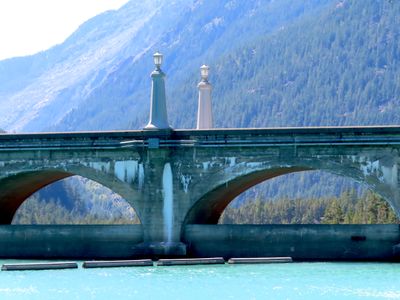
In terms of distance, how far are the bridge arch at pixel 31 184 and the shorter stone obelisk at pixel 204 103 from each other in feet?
19.7

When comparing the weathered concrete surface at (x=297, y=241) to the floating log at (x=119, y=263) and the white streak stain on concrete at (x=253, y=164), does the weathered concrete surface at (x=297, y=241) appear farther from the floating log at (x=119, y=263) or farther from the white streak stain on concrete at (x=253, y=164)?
the floating log at (x=119, y=263)

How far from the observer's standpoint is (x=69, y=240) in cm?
6359

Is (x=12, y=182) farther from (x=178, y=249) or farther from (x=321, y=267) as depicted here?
(x=321, y=267)

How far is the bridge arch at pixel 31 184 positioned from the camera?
63.7 m

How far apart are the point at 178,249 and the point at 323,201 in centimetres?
9351

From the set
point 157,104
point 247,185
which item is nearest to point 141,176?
point 157,104

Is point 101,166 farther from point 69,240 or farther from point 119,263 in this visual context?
point 119,263

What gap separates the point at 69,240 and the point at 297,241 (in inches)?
411

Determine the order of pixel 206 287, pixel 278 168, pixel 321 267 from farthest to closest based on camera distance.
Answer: pixel 278 168 → pixel 321 267 → pixel 206 287

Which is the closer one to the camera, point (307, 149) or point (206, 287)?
point (206, 287)

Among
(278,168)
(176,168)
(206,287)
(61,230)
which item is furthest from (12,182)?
(206,287)

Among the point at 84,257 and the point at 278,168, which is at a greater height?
the point at 278,168

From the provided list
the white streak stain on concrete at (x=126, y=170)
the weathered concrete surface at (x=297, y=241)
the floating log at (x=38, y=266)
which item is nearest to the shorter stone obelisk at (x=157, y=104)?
the white streak stain on concrete at (x=126, y=170)

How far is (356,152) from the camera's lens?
60.0 m
